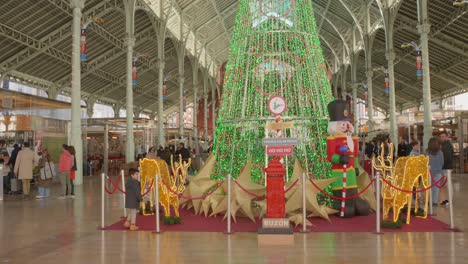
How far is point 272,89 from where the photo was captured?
9.06 meters

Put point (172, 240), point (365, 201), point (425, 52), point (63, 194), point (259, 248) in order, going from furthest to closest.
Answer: point (425, 52) < point (63, 194) < point (365, 201) < point (172, 240) < point (259, 248)

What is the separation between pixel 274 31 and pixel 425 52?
11.6 metres

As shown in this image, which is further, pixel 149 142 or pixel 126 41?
pixel 149 142

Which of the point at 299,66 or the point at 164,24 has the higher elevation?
the point at 164,24

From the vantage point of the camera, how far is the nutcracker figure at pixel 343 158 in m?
7.98

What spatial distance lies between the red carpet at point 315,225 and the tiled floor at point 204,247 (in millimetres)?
338

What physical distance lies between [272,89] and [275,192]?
10.2 ft

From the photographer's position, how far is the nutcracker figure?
314 inches

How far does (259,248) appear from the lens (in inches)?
227

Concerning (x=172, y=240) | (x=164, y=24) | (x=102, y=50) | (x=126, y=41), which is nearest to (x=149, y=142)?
(x=126, y=41)

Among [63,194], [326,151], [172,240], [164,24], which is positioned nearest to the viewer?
[172,240]

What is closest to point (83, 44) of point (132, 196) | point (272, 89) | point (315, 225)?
point (272, 89)

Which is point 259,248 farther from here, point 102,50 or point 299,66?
point 102,50

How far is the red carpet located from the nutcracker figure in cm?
21
